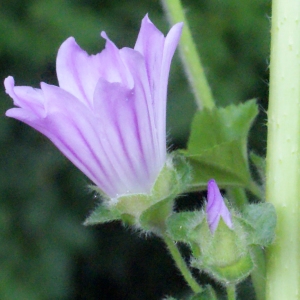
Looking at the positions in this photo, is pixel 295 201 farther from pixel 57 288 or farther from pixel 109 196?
pixel 57 288

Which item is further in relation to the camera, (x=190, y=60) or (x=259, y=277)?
(x=190, y=60)

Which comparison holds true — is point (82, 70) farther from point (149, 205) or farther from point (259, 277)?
point (259, 277)

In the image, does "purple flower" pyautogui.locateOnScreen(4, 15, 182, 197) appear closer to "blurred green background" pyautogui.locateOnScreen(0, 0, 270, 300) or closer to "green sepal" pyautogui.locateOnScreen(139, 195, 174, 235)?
"green sepal" pyautogui.locateOnScreen(139, 195, 174, 235)

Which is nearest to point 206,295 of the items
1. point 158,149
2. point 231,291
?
point 231,291

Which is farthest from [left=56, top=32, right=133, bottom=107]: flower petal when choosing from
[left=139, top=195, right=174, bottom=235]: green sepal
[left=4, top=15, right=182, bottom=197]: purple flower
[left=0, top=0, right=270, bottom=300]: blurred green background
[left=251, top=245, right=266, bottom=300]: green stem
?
[left=0, top=0, right=270, bottom=300]: blurred green background

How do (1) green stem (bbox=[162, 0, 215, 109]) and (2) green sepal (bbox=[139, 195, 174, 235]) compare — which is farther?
(1) green stem (bbox=[162, 0, 215, 109])

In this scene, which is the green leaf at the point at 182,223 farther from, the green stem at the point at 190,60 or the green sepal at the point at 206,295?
the green stem at the point at 190,60
